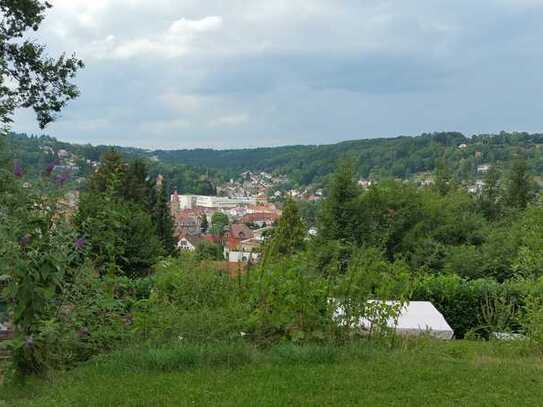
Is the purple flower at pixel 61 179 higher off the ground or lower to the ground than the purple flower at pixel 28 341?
higher

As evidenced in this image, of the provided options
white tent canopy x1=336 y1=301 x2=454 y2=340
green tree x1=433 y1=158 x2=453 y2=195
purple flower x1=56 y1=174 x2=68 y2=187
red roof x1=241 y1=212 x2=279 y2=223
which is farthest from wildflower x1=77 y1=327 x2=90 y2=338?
red roof x1=241 y1=212 x2=279 y2=223

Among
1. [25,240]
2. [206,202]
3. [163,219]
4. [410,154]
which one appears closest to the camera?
[25,240]

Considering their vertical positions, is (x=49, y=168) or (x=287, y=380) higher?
(x=49, y=168)

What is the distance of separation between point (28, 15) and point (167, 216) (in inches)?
1156

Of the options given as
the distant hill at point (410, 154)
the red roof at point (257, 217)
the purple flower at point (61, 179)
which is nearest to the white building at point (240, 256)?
the purple flower at point (61, 179)

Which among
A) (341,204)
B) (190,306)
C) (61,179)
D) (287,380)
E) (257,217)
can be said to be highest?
(61,179)

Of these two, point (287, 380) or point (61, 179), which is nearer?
point (287, 380)

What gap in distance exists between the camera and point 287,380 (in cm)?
430

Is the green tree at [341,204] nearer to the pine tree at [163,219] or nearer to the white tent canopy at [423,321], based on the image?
the pine tree at [163,219]

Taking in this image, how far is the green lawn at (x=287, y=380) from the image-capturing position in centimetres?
392

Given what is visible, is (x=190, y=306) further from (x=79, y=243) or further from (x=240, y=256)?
(x=79, y=243)

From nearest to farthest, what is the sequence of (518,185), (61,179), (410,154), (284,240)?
(61,179) → (284,240) → (518,185) → (410,154)

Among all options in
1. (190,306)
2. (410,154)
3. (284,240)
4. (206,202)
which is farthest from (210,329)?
(206,202)

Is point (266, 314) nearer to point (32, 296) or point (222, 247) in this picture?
point (222, 247)
